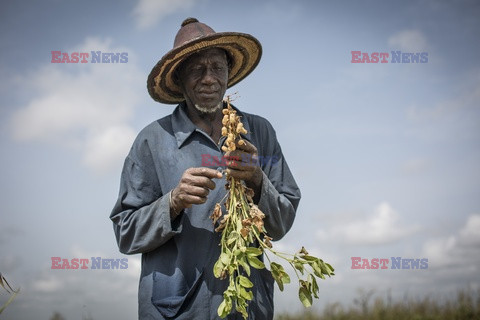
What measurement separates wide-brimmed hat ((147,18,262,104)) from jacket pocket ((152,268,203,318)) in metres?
1.40

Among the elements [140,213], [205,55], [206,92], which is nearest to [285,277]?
[140,213]

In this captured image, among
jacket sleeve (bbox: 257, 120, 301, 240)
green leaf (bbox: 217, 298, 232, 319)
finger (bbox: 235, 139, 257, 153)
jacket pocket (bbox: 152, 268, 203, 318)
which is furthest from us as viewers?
jacket sleeve (bbox: 257, 120, 301, 240)

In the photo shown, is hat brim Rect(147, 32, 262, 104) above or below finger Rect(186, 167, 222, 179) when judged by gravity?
above

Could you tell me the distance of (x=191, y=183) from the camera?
3129 millimetres

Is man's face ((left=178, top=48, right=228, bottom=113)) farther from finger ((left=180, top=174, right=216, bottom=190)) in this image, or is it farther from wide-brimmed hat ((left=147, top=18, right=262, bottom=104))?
finger ((left=180, top=174, right=216, bottom=190))

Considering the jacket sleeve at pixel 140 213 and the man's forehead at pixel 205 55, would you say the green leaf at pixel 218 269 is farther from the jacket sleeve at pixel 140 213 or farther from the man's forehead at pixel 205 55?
the man's forehead at pixel 205 55

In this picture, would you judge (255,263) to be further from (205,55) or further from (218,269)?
(205,55)

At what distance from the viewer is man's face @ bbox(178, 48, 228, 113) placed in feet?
11.9

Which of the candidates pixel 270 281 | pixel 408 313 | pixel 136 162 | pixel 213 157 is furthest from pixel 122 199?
pixel 408 313

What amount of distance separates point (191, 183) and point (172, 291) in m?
0.73

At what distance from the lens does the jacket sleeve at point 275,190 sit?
3.38 metres

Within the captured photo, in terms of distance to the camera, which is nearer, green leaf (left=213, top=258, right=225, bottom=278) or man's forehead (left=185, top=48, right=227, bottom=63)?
green leaf (left=213, top=258, right=225, bottom=278)

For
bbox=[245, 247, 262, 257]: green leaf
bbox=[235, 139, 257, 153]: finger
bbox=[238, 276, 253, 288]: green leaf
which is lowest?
bbox=[238, 276, 253, 288]: green leaf

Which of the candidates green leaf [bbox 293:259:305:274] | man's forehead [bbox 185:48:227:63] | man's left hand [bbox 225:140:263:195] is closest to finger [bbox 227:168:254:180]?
man's left hand [bbox 225:140:263:195]
